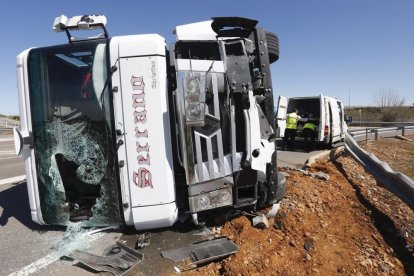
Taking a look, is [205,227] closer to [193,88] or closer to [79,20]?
[193,88]

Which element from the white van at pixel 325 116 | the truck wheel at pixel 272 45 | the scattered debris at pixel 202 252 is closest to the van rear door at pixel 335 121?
the white van at pixel 325 116

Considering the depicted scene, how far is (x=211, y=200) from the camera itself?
3377mm

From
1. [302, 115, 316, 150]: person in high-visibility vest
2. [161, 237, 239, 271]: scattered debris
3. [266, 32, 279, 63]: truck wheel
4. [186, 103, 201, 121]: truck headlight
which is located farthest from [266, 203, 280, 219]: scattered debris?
[302, 115, 316, 150]: person in high-visibility vest

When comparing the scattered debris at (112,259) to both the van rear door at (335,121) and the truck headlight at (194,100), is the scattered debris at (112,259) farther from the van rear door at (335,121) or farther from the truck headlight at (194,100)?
the van rear door at (335,121)

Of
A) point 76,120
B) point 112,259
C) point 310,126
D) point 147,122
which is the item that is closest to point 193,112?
point 147,122

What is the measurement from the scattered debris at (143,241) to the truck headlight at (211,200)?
0.59 meters

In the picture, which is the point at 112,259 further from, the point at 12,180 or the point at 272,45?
the point at 12,180

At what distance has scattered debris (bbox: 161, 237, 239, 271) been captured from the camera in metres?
2.96

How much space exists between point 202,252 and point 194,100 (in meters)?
1.49

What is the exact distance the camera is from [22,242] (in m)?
3.54

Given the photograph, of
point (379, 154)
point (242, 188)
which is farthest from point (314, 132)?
point (242, 188)

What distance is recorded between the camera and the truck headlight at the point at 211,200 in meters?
3.33

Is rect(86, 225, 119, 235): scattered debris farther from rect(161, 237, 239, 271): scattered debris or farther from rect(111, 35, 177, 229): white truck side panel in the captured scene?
rect(161, 237, 239, 271): scattered debris

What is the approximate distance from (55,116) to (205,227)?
2081 millimetres
